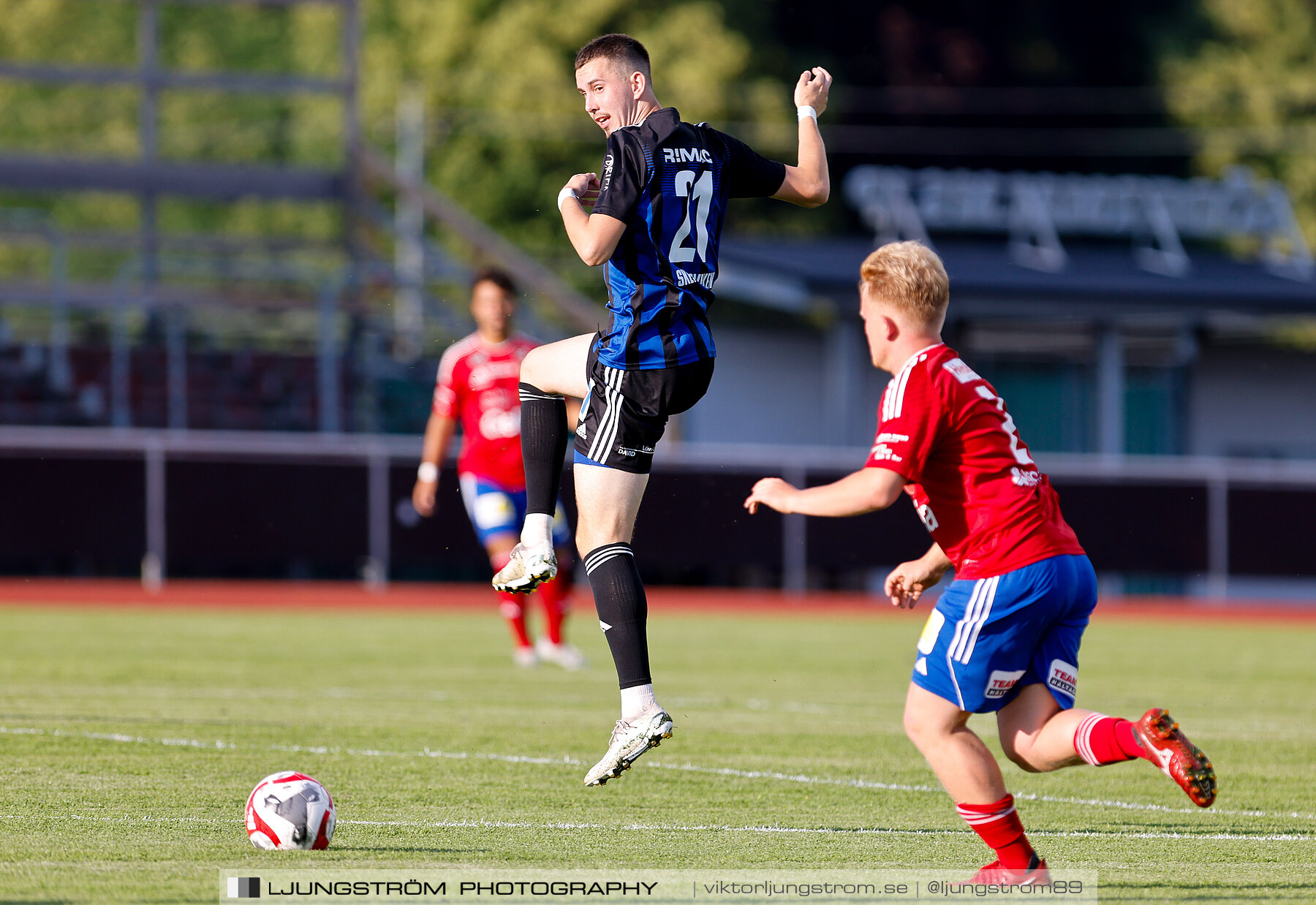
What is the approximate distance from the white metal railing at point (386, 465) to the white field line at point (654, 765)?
11868 millimetres

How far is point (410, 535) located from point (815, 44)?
27.1 meters

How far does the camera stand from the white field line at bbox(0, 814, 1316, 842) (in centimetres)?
541

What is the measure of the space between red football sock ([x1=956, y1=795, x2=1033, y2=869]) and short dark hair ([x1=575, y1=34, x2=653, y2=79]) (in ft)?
8.18

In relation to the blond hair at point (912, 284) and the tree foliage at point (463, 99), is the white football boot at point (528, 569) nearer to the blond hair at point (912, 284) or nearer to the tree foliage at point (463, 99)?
the blond hair at point (912, 284)

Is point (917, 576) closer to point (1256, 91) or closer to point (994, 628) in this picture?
point (994, 628)

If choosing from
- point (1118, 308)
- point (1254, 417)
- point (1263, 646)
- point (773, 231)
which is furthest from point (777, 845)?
point (773, 231)

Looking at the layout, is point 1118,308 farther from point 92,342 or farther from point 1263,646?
point 92,342

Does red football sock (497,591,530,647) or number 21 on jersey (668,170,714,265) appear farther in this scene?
red football sock (497,591,530,647)

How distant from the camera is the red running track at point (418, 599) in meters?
18.2

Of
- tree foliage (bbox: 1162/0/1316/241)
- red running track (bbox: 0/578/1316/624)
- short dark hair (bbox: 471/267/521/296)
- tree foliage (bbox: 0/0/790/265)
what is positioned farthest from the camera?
tree foliage (bbox: 1162/0/1316/241)

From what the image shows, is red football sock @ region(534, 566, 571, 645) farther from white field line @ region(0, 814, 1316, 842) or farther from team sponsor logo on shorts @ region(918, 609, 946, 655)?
team sponsor logo on shorts @ region(918, 609, 946, 655)

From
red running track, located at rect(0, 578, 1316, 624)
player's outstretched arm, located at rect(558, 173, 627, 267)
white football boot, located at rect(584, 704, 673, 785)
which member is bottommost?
red running track, located at rect(0, 578, 1316, 624)

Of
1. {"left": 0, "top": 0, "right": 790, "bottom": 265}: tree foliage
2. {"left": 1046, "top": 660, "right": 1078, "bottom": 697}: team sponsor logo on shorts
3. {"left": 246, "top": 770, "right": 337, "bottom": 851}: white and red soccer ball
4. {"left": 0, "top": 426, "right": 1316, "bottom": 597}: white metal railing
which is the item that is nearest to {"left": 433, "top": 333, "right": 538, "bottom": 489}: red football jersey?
{"left": 246, "top": 770, "right": 337, "bottom": 851}: white and red soccer ball

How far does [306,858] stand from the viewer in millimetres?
4879
